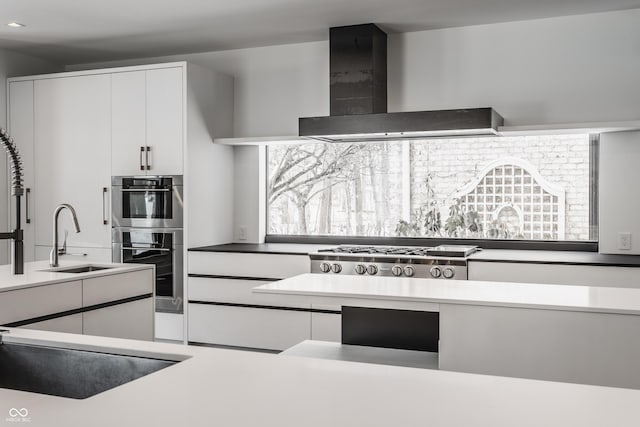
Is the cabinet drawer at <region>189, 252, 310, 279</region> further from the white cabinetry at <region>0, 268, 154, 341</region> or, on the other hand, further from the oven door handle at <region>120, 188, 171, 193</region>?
the white cabinetry at <region>0, 268, 154, 341</region>

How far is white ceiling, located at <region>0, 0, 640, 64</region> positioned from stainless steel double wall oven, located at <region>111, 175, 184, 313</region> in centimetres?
112

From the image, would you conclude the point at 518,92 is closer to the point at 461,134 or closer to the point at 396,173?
the point at 461,134

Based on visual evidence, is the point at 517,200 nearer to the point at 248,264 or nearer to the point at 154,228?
the point at 248,264

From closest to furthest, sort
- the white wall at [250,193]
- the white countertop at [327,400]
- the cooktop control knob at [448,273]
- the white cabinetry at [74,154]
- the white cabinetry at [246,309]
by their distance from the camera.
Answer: the white countertop at [327,400]
the cooktop control knob at [448,273]
the white cabinetry at [246,309]
the white cabinetry at [74,154]
the white wall at [250,193]

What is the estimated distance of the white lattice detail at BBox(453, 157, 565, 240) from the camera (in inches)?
181

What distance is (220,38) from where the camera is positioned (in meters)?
4.97

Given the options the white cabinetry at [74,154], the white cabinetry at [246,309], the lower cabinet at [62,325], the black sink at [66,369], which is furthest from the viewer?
the white cabinetry at [74,154]

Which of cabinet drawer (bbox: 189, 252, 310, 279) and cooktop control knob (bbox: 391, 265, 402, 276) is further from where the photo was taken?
cabinet drawer (bbox: 189, 252, 310, 279)

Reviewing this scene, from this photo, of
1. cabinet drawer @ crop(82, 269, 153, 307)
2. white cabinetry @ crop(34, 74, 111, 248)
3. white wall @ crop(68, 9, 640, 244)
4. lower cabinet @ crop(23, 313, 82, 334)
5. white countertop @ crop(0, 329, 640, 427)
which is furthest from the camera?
white cabinetry @ crop(34, 74, 111, 248)

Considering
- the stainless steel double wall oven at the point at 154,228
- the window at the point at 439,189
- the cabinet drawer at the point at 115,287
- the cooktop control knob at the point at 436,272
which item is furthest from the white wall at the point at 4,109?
the cooktop control knob at the point at 436,272

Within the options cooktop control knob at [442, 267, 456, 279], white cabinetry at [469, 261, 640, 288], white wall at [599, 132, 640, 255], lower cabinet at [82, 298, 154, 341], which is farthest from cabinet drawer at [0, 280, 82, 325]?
white wall at [599, 132, 640, 255]

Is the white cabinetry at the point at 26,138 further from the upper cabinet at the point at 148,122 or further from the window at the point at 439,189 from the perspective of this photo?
the window at the point at 439,189

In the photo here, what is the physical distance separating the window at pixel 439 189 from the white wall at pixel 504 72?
284 mm

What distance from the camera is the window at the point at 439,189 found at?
4.57 meters
